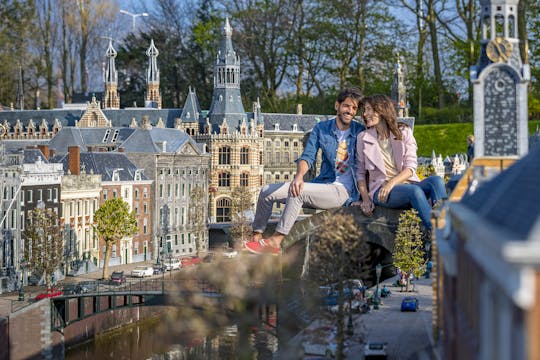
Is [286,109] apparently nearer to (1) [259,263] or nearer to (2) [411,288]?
(2) [411,288]

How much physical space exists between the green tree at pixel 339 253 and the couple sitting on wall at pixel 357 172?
1.05ft

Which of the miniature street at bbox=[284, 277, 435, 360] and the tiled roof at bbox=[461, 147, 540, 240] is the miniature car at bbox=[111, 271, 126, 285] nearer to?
the miniature street at bbox=[284, 277, 435, 360]

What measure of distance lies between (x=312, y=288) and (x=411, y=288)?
18.4 meters

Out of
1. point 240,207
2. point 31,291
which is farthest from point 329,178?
point 240,207

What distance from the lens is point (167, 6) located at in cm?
10488

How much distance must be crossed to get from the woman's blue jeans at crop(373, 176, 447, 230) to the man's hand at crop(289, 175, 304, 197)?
1.28 meters

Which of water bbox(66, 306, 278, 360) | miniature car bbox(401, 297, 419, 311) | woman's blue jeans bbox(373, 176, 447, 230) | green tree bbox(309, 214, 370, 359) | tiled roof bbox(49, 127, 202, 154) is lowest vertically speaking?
water bbox(66, 306, 278, 360)

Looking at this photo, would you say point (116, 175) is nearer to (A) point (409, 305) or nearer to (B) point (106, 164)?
(B) point (106, 164)

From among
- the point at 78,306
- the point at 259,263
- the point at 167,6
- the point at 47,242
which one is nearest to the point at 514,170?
the point at 259,263

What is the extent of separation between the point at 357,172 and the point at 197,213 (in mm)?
61298

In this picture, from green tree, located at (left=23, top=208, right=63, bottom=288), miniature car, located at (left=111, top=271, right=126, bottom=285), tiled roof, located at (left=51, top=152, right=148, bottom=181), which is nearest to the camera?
green tree, located at (left=23, top=208, right=63, bottom=288)

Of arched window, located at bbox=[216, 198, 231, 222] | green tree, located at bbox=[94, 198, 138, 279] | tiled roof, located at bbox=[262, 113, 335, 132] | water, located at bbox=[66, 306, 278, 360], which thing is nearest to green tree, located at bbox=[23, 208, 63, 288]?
water, located at bbox=[66, 306, 278, 360]

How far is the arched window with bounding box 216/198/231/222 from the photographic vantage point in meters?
90.6

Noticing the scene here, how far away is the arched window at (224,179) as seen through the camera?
9194 cm
